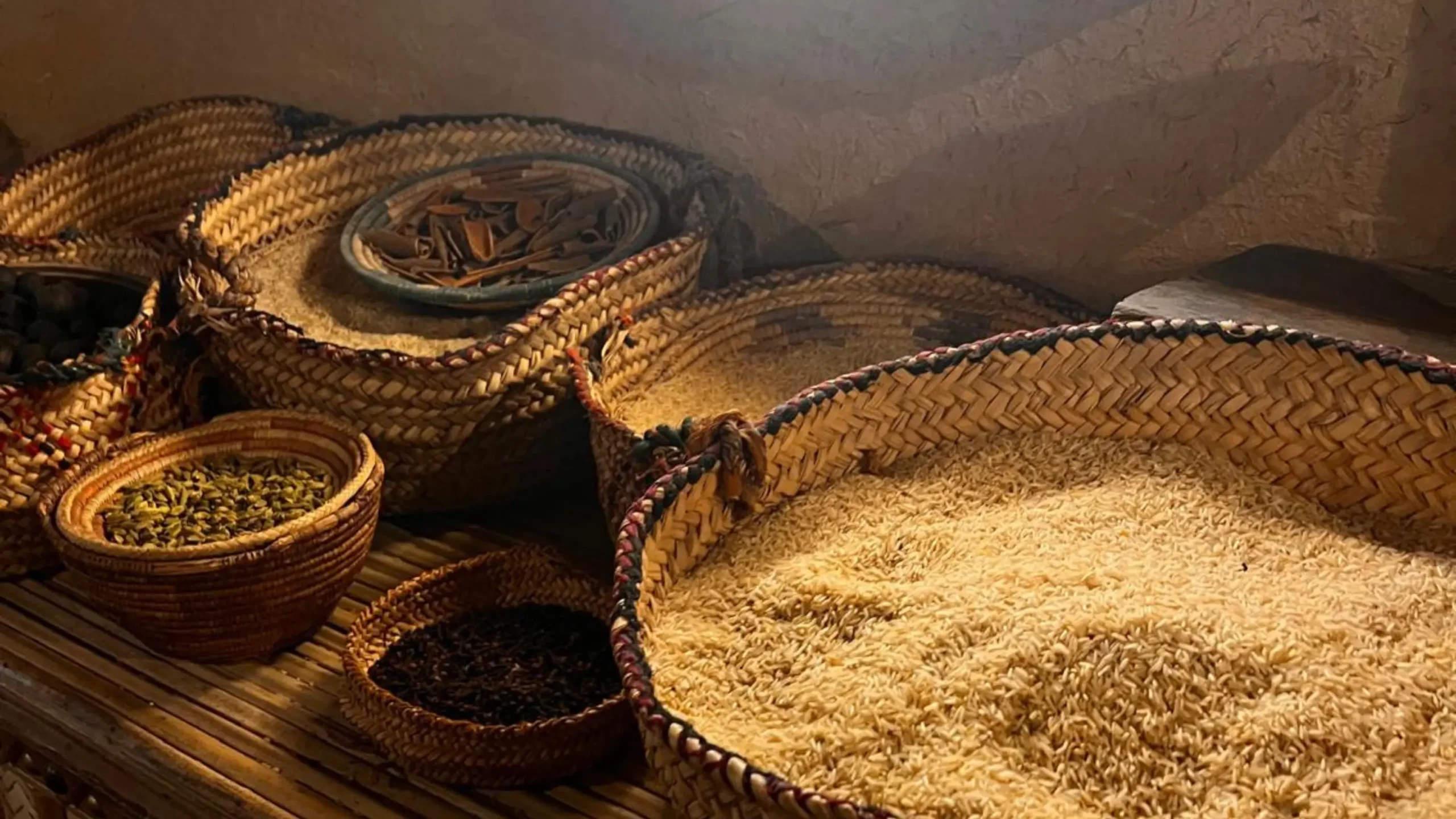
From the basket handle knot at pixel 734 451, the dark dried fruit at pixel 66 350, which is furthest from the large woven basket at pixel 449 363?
the basket handle knot at pixel 734 451

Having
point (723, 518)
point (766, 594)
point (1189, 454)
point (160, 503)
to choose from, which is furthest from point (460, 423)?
point (1189, 454)

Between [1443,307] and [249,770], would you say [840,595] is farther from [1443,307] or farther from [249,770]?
[1443,307]

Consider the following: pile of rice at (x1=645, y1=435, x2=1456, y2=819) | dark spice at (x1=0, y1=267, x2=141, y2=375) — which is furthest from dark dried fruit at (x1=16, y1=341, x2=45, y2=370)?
pile of rice at (x1=645, y1=435, x2=1456, y2=819)

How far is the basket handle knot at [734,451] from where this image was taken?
1.44 meters

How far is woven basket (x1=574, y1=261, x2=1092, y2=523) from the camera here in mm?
Answer: 1964

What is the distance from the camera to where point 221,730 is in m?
1.64

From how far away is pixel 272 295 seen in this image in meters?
2.20

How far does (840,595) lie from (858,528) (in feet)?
0.55

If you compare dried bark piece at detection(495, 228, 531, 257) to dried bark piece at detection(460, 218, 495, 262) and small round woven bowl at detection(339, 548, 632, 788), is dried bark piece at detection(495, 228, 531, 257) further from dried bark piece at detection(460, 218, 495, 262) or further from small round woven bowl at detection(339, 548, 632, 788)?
small round woven bowl at detection(339, 548, 632, 788)

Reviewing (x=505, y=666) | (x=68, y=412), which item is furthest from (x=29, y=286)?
(x=505, y=666)

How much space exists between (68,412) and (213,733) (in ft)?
1.96

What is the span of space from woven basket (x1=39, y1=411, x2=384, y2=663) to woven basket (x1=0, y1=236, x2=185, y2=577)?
82mm

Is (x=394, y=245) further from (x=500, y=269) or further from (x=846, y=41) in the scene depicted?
(x=846, y=41)

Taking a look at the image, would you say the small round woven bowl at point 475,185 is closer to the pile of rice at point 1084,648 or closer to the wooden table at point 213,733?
the wooden table at point 213,733
